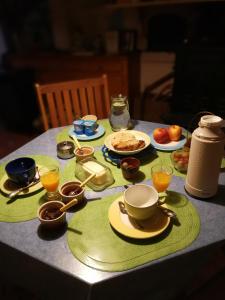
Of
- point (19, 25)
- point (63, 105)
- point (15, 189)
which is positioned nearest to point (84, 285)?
point (15, 189)

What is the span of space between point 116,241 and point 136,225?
3.4 inches

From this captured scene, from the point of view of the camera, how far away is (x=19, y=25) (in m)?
3.72

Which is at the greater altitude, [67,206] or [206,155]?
[206,155]

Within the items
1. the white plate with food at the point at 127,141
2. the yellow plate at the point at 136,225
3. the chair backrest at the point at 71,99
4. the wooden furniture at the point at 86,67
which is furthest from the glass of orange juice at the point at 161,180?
the wooden furniture at the point at 86,67

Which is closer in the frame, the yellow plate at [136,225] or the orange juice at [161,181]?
the yellow plate at [136,225]

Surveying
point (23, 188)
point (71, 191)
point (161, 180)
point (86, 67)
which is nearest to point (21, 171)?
point (23, 188)

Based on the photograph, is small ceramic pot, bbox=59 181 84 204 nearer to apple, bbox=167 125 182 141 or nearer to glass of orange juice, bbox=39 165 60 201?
glass of orange juice, bbox=39 165 60 201

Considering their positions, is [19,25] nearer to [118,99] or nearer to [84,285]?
[118,99]

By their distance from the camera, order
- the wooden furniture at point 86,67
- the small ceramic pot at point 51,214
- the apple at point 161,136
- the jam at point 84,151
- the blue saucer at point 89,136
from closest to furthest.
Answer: the small ceramic pot at point 51,214 < the jam at point 84,151 < the apple at point 161,136 < the blue saucer at point 89,136 < the wooden furniture at point 86,67

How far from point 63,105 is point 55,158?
2.26ft

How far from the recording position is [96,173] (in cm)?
106

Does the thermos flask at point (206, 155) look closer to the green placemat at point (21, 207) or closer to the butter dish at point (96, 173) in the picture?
the butter dish at point (96, 173)

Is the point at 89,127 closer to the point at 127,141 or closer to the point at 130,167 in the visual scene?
the point at 127,141

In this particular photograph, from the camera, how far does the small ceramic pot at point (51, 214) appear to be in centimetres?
88
